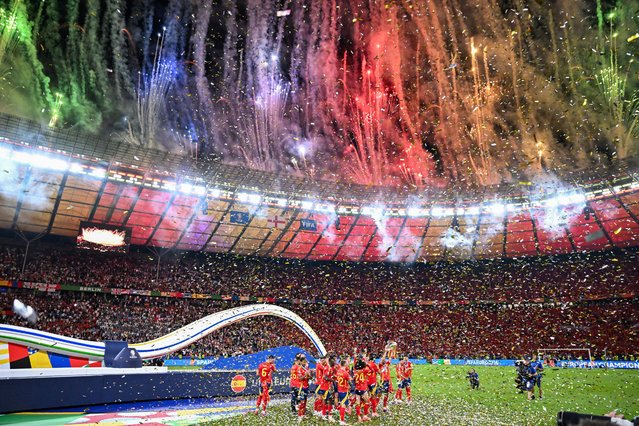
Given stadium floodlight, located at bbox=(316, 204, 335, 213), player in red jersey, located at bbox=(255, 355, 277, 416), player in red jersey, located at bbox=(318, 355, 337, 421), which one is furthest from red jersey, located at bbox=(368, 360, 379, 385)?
stadium floodlight, located at bbox=(316, 204, 335, 213)

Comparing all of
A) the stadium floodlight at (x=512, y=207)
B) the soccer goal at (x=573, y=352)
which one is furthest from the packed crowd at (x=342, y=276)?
the stadium floodlight at (x=512, y=207)

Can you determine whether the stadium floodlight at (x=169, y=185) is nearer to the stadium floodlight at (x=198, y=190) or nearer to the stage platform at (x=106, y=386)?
the stadium floodlight at (x=198, y=190)

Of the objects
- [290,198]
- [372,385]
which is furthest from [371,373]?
[290,198]

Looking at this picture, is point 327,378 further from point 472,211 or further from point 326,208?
point 472,211

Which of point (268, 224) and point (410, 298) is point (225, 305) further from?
point (410, 298)

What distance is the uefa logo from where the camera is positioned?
18.6 metres

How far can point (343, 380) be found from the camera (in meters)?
13.7

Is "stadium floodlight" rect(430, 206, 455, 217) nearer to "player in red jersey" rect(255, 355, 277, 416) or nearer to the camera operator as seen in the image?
the camera operator

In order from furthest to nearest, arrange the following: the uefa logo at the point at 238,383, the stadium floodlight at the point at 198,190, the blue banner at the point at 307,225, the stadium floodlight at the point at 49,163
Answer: the blue banner at the point at 307,225 → the stadium floodlight at the point at 198,190 → the stadium floodlight at the point at 49,163 → the uefa logo at the point at 238,383

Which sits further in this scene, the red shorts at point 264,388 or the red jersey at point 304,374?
the red shorts at point 264,388

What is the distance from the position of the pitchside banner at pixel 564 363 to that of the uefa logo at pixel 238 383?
28.5 meters

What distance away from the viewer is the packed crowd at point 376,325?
3403 centimetres

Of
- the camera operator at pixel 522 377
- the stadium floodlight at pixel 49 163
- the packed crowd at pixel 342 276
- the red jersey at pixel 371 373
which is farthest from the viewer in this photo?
the packed crowd at pixel 342 276

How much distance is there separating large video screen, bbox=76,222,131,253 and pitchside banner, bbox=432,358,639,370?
31472 mm
